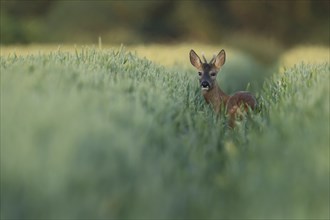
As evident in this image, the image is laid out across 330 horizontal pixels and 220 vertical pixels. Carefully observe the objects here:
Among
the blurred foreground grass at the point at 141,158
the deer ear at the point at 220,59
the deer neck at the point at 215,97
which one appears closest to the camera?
the blurred foreground grass at the point at 141,158

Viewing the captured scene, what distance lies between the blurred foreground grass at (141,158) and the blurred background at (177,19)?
99.6ft

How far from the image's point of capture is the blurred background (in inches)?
1442

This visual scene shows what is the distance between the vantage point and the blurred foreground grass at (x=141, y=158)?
4.17m

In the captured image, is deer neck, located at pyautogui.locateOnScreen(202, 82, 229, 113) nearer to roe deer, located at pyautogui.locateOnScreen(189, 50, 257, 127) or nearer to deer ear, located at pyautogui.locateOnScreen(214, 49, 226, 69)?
roe deer, located at pyautogui.locateOnScreen(189, 50, 257, 127)

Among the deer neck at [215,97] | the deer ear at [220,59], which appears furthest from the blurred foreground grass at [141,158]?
the deer ear at [220,59]

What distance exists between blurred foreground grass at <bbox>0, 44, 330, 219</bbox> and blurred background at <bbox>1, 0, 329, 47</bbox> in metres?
30.4

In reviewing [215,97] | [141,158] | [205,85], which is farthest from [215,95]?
[141,158]

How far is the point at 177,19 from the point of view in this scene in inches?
1499

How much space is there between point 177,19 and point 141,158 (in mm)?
33801

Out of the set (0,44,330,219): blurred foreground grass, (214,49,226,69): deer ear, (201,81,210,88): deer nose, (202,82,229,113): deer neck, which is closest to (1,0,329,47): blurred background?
(214,49,226,69): deer ear

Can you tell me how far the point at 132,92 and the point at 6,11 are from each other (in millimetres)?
32114

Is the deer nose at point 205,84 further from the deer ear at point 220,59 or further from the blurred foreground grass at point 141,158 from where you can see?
the blurred foreground grass at point 141,158

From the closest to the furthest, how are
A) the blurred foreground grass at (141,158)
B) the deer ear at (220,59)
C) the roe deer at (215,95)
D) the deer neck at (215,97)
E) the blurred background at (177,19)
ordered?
1. the blurred foreground grass at (141,158)
2. the roe deer at (215,95)
3. the deer neck at (215,97)
4. the deer ear at (220,59)
5. the blurred background at (177,19)

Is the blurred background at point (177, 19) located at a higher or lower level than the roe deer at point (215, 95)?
higher
